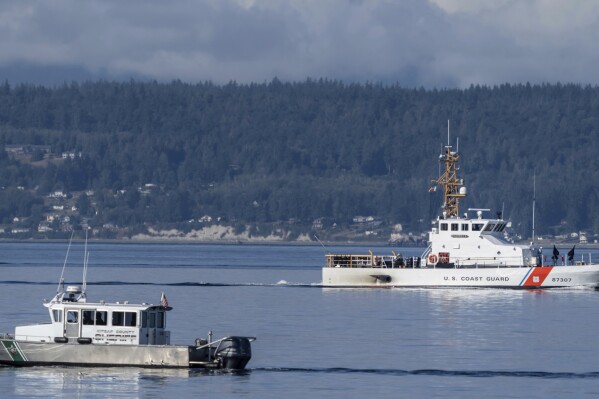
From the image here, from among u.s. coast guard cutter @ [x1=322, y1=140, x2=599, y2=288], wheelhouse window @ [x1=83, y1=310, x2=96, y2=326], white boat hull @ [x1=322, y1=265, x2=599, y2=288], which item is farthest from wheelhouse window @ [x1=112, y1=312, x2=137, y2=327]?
white boat hull @ [x1=322, y1=265, x2=599, y2=288]

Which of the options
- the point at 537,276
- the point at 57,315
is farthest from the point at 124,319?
the point at 537,276

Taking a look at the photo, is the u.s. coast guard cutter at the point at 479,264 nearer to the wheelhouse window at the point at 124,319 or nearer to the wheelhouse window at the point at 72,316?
the wheelhouse window at the point at 124,319

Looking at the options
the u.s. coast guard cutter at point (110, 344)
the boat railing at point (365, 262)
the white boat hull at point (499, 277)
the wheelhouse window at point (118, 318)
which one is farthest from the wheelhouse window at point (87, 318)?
the boat railing at point (365, 262)

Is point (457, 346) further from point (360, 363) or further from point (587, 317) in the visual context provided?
point (587, 317)

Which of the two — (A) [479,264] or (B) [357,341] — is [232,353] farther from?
(A) [479,264]

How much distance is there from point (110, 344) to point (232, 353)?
217 inches

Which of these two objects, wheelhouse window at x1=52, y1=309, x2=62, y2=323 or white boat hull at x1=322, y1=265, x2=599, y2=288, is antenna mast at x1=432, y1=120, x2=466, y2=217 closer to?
white boat hull at x1=322, y1=265, x2=599, y2=288

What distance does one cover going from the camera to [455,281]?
127m

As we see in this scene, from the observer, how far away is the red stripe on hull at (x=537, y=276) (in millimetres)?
127375

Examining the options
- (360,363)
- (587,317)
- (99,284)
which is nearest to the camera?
(360,363)

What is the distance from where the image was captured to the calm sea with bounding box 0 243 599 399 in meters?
66.4

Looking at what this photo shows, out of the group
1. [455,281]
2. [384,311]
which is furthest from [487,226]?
[384,311]

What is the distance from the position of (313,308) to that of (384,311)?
6182 mm

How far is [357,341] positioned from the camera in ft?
284
